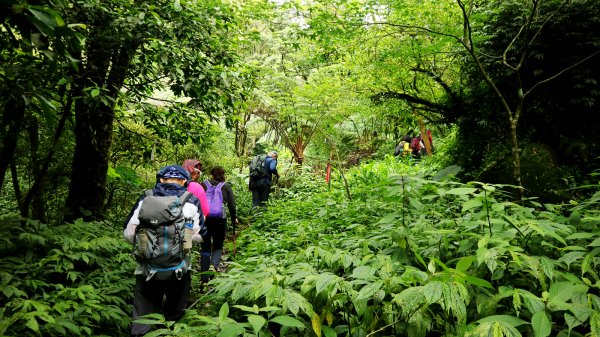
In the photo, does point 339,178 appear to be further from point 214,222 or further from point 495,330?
point 495,330

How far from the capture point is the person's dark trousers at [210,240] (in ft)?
18.4

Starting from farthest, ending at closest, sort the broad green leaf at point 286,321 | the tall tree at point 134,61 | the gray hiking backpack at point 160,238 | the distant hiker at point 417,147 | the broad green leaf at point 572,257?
the distant hiker at point 417,147 → the tall tree at point 134,61 → the gray hiking backpack at point 160,238 → the broad green leaf at point 572,257 → the broad green leaf at point 286,321

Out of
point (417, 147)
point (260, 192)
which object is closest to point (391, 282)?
point (260, 192)

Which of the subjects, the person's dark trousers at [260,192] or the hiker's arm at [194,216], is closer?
the hiker's arm at [194,216]

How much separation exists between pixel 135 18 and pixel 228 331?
3.65 metres

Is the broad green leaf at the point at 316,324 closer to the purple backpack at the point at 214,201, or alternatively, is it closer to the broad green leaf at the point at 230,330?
the broad green leaf at the point at 230,330

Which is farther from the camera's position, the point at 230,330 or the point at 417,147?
the point at 417,147

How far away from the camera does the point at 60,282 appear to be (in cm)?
354

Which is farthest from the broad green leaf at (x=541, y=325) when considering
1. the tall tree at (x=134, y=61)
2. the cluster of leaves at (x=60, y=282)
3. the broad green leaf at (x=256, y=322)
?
the tall tree at (x=134, y=61)

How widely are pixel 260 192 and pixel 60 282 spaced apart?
19.3ft

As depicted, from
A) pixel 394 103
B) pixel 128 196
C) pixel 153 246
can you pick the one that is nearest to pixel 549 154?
pixel 394 103

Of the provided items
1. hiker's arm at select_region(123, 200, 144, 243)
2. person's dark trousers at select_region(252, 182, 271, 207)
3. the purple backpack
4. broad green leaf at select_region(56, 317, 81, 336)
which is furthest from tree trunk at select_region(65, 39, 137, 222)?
person's dark trousers at select_region(252, 182, 271, 207)

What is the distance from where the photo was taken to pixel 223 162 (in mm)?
12609

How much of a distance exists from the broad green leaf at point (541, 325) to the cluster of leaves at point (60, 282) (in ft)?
9.45
